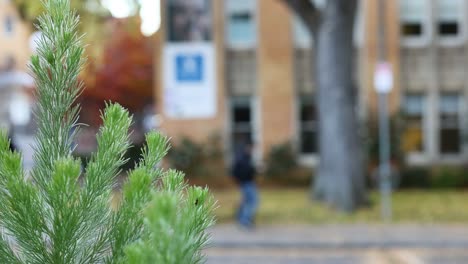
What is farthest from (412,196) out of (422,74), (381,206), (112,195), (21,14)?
(112,195)

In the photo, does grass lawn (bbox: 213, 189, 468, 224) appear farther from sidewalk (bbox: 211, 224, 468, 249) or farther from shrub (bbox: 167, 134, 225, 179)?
shrub (bbox: 167, 134, 225, 179)

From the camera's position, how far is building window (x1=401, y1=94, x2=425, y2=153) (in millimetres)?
21266

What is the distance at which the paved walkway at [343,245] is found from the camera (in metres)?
10.7

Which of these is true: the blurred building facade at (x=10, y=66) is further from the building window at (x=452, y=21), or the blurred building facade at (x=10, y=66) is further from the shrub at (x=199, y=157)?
the building window at (x=452, y=21)

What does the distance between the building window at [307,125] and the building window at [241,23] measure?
99.5 inches

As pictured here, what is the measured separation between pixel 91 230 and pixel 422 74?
67.8ft

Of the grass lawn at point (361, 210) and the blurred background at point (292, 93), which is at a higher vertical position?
the blurred background at point (292, 93)

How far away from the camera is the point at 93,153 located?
1745 millimetres

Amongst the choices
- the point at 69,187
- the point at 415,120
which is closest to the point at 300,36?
the point at 415,120

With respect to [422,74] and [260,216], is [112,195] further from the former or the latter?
[422,74]

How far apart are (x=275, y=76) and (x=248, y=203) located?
9120 millimetres

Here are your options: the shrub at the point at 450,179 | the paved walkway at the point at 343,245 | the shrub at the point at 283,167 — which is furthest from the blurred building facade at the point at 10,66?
the paved walkway at the point at 343,245

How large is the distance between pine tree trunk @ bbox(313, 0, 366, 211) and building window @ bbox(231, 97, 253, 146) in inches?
256

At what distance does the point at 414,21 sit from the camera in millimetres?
21469
